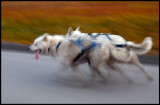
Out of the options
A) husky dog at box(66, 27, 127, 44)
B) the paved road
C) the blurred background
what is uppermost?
the blurred background

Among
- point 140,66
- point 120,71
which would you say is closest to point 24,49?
point 120,71

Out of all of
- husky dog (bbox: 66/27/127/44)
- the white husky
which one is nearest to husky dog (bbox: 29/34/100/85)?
the white husky

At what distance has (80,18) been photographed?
16.2m

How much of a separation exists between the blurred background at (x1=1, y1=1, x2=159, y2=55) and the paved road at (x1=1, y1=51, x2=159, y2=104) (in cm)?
335

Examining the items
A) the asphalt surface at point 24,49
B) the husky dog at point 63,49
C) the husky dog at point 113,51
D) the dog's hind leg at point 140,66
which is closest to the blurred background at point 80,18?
the asphalt surface at point 24,49

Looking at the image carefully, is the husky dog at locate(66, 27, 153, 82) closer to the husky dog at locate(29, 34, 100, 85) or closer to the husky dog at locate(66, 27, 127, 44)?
the husky dog at locate(66, 27, 127, 44)

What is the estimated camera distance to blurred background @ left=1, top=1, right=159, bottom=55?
13.5 m

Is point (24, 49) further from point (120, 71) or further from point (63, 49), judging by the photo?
point (120, 71)

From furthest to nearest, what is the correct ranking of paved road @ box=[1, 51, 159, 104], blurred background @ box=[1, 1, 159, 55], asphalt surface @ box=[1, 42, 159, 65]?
blurred background @ box=[1, 1, 159, 55] → asphalt surface @ box=[1, 42, 159, 65] → paved road @ box=[1, 51, 159, 104]

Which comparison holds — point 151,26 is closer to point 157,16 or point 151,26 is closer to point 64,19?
point 157,16

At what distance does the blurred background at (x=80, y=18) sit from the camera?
13.5 meters

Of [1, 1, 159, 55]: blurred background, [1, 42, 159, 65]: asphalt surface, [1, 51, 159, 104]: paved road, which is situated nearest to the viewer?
[1, 51, 159, 104]: paved road

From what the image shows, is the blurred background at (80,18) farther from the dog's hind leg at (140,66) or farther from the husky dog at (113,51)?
the husky dog at (113,51)

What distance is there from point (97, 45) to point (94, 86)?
3.13 feet
